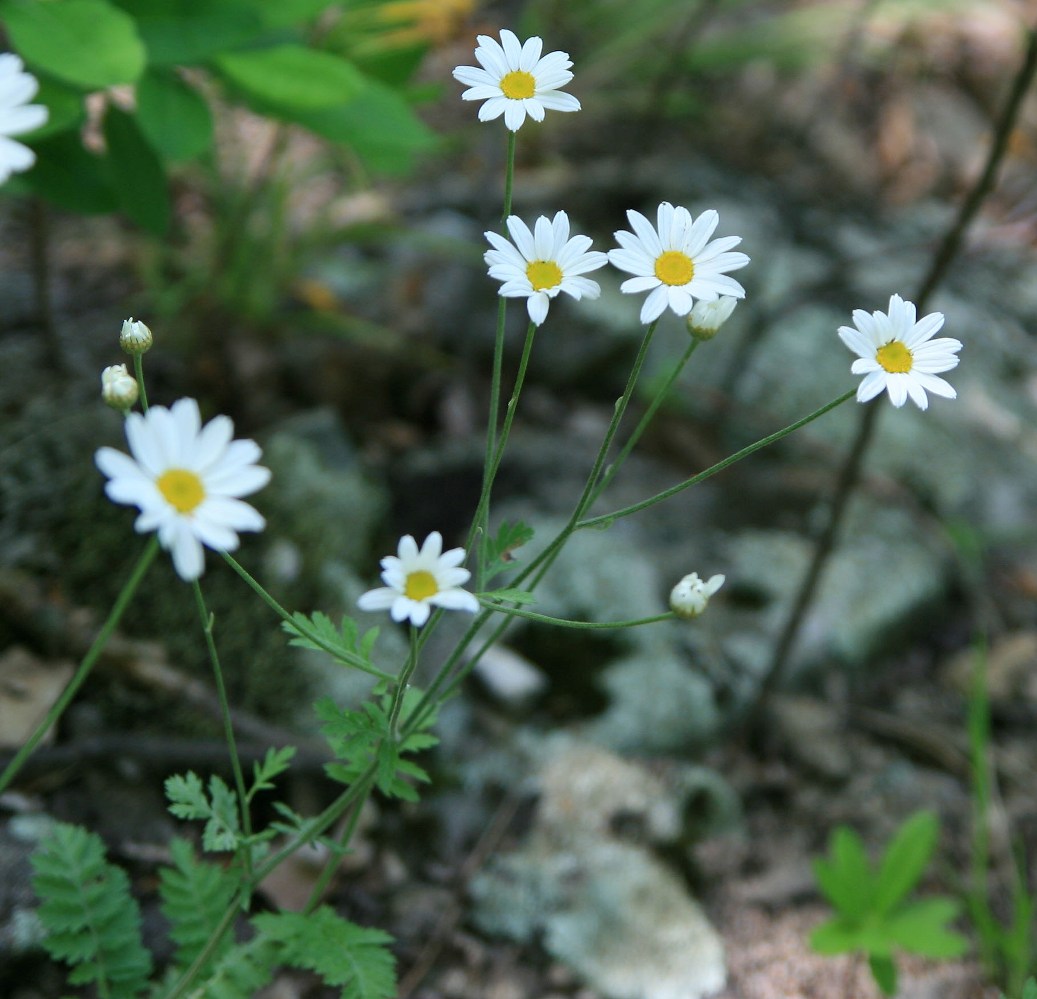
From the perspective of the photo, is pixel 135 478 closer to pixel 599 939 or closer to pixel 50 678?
pixel 50 678

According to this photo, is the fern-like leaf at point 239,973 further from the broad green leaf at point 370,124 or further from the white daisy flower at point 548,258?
the broad green leaf at point 370,124

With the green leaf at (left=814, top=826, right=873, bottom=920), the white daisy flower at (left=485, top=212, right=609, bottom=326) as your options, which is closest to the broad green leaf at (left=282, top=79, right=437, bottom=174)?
the white daisy flower at (left=485, top=212, right=609, bottom=326)

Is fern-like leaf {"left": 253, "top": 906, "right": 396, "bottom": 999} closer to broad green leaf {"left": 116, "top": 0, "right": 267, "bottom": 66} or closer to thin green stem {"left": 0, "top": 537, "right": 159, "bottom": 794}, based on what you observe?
thin green stem {"left": 0, "top": 537, "right": 159, "bottom": 794}

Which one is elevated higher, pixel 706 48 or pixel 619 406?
pixel 706 48

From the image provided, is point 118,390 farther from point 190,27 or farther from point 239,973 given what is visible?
point 190,27

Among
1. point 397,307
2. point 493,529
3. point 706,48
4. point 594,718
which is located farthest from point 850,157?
point 594,718

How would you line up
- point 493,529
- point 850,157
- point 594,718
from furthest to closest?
point 850,157 < point 493,529 < point 594,718

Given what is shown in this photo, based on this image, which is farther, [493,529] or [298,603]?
[493,529]
